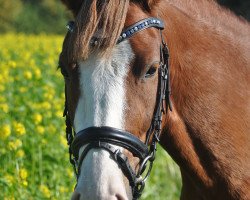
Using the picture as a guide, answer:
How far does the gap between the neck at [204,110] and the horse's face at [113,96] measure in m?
0.35

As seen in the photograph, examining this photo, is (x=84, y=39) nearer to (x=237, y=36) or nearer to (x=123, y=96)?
(x=123, y=96)

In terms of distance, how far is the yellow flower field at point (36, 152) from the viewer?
6094 mm

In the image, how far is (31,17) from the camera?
44281mm

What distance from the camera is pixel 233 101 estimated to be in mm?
4477

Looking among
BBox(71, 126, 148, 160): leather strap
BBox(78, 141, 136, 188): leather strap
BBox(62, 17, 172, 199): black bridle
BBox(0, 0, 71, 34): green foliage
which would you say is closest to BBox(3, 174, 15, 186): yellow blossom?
BBox(62, 17, 172, 199): black bridle

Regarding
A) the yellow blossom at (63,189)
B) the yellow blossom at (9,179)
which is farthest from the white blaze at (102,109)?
the yellow blossom at (63,189)

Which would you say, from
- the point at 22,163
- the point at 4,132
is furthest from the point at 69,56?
the point at 22,163

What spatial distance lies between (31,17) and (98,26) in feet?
135

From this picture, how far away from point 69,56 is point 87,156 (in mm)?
577

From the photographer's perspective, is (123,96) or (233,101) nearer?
(123,96)

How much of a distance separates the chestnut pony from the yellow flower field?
1757 mm

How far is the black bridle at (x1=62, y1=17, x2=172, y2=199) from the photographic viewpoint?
12.1 feet

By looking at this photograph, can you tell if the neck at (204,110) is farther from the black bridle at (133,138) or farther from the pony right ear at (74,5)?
the pony right ear at (74,5)

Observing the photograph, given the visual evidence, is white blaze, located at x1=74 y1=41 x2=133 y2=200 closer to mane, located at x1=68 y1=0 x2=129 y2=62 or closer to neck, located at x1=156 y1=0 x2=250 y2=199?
mane, located at x1=68 y1=0 x2=129 y2=62
